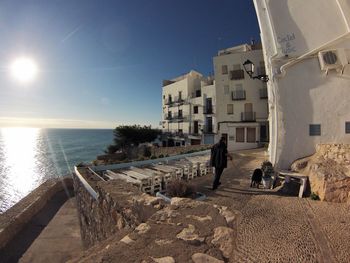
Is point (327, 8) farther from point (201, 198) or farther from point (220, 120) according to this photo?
point (220, 120)

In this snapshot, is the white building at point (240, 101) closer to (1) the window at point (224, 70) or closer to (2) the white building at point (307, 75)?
(1) the window at point (224, 70)

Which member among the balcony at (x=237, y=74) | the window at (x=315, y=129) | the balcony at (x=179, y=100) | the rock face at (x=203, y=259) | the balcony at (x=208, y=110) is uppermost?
the balcony at (x=237, y=74)

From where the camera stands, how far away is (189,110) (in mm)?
36031

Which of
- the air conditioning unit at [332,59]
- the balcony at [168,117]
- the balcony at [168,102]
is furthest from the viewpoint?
the balcony at [168,117]

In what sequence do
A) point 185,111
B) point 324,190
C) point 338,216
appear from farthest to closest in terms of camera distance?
point 185,111 → point 324,190 → point 338,216

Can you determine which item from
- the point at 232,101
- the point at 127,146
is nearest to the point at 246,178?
the point at 232,101

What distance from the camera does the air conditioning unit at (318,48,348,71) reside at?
25.7 feet

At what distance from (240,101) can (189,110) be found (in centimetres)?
1068

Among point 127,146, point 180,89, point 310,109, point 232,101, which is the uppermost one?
point 180,89

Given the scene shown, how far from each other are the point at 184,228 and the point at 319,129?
7.41 meters

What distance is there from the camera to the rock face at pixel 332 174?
556 centimetres

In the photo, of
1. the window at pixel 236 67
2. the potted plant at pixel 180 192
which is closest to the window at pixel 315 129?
the potted plant at pixel 180 192

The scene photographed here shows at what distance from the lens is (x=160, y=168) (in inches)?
404

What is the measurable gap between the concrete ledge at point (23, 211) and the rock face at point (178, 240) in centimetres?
1508
